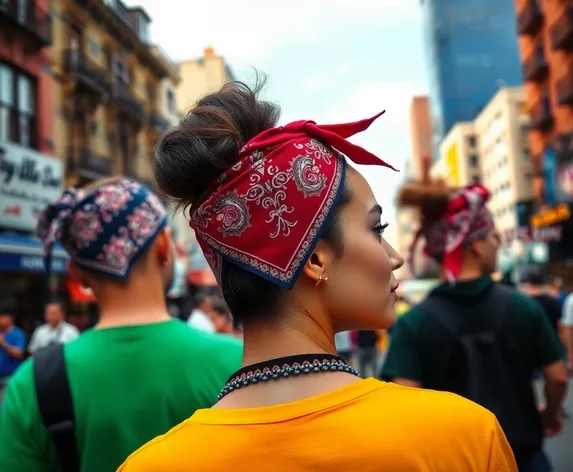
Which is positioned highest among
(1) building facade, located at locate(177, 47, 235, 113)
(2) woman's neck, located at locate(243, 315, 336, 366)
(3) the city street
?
(1) building facade, located at locate(177, 47, 235, 113)

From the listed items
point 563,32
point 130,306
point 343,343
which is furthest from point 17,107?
point 563,32

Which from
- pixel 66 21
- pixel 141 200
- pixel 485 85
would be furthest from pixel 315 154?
pixel 485 85

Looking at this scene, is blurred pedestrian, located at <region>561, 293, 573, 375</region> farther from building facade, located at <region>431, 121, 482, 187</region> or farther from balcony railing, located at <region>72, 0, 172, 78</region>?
building facade, located at <region>431, 121, 482, 187</region>

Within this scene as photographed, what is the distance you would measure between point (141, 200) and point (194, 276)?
67.4 ft

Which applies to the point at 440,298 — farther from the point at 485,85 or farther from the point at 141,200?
the point at 485,85

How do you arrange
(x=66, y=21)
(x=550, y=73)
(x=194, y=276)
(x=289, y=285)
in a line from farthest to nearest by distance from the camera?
(x=550, y=73) → (x=194, y=276) → (x=66, y=21) → (x=289, y=285)

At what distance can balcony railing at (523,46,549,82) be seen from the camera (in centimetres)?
2966

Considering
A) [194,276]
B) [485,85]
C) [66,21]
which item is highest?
[485,85]

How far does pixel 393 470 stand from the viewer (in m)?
1.08

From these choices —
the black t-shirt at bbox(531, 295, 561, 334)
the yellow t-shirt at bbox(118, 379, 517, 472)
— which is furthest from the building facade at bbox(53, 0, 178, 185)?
the yellow t-shirt at bbox(118, 379, 517, 472)

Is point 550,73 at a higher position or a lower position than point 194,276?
higher

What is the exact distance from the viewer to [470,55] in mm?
74500

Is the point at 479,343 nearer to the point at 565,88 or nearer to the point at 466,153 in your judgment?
the point at 565,88

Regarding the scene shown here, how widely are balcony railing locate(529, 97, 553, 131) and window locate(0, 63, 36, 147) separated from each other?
22.7 metres
